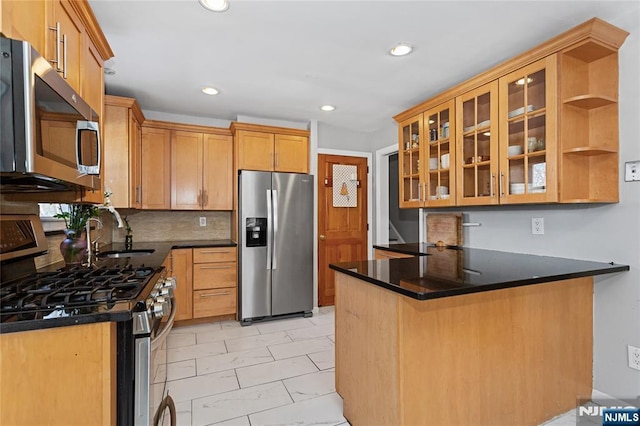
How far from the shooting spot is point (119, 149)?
2.97 metres

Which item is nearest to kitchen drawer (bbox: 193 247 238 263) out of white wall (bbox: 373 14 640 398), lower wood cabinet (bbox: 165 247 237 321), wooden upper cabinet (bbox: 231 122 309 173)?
lower wood cabinet (bbox: 165 247 237 321)

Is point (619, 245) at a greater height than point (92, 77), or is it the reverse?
point (92, 77)

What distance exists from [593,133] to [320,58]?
192 cm

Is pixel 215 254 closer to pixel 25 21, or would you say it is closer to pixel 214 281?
pixel 214 281

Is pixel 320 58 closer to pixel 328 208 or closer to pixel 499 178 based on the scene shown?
pixel 499 178

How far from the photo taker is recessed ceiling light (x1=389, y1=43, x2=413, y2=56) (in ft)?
7.35

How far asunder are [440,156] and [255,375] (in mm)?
2402

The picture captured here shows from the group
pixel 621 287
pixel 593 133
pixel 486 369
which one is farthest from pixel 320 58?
pixel 621 287

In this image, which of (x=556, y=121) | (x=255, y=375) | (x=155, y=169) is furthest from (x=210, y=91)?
(x=556, y=121)

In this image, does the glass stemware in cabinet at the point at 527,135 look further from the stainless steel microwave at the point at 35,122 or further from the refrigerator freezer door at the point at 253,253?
the stainless steel microwave at the point at 35,122

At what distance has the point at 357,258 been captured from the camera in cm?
448

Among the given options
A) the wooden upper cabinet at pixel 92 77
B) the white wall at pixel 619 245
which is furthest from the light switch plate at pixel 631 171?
the wooden upper cabinet at pixel 92 77

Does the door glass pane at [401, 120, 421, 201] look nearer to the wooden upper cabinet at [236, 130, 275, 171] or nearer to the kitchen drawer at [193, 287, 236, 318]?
the wooden upper cabinet at [236, 130, 275, 171]

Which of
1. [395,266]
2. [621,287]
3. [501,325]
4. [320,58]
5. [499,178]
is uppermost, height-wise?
[320,58]
